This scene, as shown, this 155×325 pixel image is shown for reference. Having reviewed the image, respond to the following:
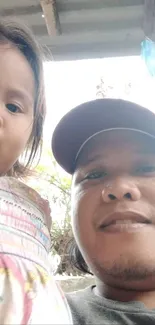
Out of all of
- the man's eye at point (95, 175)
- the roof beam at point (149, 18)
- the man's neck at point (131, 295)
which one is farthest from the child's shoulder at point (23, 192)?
the roof beam at point (149, 18)

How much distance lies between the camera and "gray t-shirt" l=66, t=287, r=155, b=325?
1017 millimetres

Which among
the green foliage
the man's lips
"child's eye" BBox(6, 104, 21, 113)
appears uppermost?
the green foliage

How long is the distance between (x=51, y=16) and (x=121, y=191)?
3.07ft

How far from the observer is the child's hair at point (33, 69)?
1392 millimetres

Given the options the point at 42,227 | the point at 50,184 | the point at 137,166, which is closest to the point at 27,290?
the point at 42,227

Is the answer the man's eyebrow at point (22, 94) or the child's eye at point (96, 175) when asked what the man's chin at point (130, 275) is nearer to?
the child's eye at point (96, 175)

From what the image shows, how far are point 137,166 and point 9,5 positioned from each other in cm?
95

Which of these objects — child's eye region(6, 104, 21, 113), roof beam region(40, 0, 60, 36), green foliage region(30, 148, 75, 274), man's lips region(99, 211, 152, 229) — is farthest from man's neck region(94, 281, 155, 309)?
green foliage region(30, 148, 75, 274)

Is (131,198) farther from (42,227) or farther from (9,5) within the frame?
(9,5)

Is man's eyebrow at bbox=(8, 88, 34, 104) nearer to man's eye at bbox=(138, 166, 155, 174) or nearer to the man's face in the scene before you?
the man's face

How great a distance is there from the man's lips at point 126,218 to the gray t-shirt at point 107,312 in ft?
0.71

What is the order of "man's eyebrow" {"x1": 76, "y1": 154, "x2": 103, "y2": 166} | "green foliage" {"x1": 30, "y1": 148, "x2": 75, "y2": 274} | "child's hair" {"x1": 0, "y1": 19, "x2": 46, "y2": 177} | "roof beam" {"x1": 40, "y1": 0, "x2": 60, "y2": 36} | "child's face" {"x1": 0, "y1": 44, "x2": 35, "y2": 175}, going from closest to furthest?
1. "child's face" {"x1": 0, "y1": 44, "x2": 35, "y2": 175}
2. "man's eyebrow" {"x1": 76, "y1": 154, "x2": 103, "y2": 166}
3. "child's hair" {"x1": 0, "y1": 19, "x2": 46, "y2": 177}
4. "roof beam" {"x1": 40, "y1": 0, "x2": 60, "y2": 36}
5. "green foliage" {"x1": 30, "y1": 148, "x2": 75, "y2": 274}

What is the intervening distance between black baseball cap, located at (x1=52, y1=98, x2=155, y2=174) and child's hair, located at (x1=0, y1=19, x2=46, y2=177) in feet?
0.32

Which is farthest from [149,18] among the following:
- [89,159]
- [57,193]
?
[57,193]
